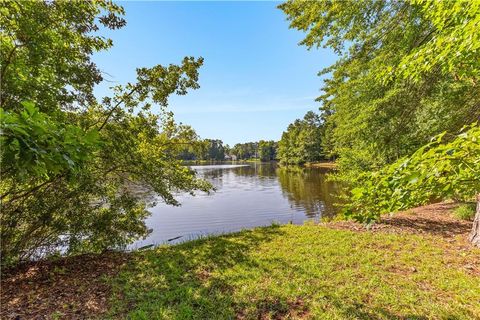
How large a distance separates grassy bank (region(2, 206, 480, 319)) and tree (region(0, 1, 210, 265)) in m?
0.87

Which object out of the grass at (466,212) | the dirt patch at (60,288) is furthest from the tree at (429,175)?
the grass at (466,212)

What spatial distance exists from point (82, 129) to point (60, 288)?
3210 mm

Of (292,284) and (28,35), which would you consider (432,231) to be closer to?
(292,284)

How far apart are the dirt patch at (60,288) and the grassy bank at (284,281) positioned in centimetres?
2

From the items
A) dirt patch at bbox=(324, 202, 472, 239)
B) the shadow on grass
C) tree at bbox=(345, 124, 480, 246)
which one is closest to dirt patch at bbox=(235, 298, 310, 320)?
the shadow on grass

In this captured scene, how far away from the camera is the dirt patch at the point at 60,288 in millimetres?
4246

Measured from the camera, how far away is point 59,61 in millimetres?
5086

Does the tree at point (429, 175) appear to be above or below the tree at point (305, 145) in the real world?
below

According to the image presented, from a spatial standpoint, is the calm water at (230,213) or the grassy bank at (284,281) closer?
the grassy bank at (284,281)

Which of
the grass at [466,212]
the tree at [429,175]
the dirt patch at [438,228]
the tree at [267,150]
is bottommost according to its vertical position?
the dirt patch at [438,228]

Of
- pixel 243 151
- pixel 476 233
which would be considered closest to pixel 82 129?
pixel 476 233

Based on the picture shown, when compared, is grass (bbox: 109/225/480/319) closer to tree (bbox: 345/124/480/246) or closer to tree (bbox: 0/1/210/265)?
tree (bbox: 0/1/210/265)

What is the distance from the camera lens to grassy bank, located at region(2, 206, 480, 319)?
4121 millimetres

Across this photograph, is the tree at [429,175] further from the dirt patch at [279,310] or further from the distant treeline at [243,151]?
the distant treeline at [243,151]
